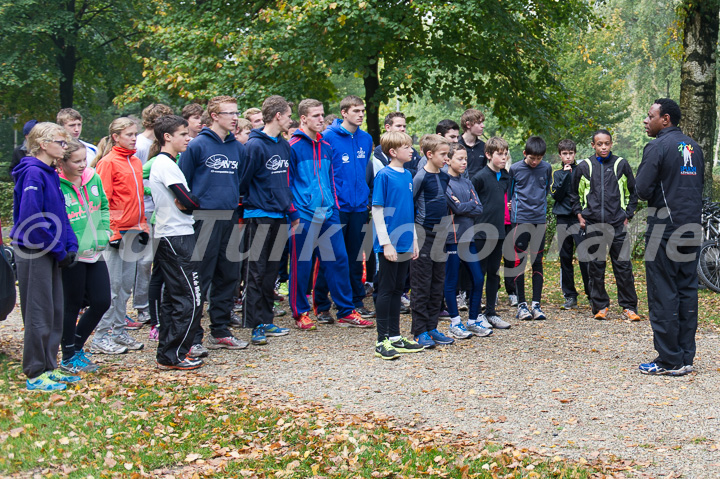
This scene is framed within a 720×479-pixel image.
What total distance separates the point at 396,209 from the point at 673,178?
8.30 feet

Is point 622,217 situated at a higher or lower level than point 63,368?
higher

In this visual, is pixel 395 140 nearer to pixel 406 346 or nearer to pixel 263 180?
pixel 263 180

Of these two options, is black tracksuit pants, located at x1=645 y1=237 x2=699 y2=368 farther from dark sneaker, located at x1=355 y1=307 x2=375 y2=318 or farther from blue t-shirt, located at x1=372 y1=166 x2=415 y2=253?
dark sneaker, located at x1=355 y1=307 x2=375 y2=318

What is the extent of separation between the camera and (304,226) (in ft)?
27.2

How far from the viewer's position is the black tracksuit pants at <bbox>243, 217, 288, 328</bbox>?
307 inches

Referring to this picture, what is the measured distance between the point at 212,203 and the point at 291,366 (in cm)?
173

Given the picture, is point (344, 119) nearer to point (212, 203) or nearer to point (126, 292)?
point (212, 203)

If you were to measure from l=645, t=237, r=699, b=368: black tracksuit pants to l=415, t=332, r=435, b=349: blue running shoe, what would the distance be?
2.12 m

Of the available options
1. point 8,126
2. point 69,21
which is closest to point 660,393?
point 69,21

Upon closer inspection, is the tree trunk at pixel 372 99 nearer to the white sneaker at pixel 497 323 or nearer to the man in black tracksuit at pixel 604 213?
the man in black tracksuit at pixel 604 213

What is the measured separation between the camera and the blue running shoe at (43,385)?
5.89 m

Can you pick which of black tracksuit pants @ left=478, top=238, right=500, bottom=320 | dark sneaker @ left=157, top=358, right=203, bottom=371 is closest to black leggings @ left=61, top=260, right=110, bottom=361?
dark sneaker @ left=157, top=358, right=203, bottom=371

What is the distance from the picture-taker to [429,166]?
754cm

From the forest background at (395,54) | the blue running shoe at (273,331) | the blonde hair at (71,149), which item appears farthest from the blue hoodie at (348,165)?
the forest background at (395,54)
